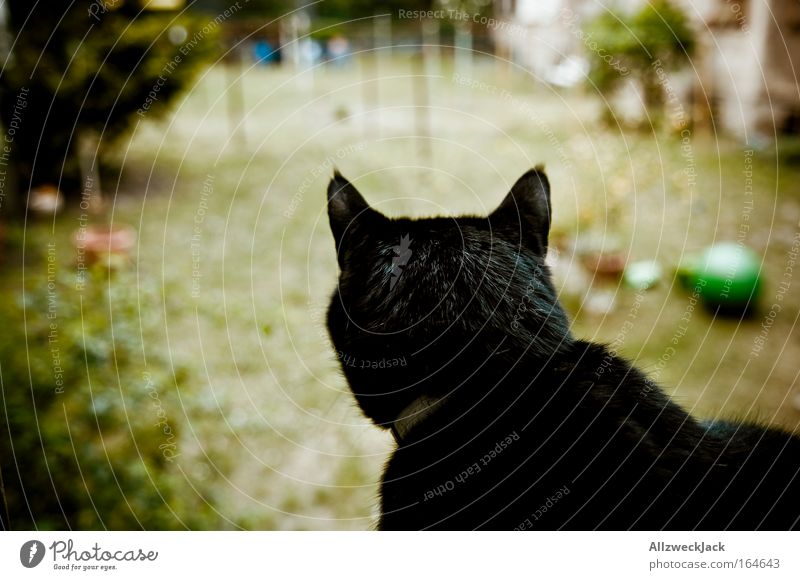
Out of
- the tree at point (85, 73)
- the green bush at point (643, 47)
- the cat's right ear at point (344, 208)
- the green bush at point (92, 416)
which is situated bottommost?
the green bush at point (92, 416)

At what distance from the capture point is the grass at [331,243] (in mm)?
2018

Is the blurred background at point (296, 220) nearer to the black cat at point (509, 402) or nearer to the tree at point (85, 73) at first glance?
the tree at point (85, 73)

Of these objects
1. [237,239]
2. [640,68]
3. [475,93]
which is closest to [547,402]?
[237,239]

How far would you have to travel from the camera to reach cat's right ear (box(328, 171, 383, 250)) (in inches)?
32.2

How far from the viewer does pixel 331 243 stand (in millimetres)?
3156

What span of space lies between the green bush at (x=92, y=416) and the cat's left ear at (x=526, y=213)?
3.95 feet

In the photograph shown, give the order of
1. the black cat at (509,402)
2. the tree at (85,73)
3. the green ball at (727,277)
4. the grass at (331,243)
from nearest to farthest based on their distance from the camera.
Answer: the black cat at (509,402) → the grass at (331,243) → the green ball at (727,277) → the tree at (85,73)

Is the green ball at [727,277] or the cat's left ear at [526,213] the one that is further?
the green ball at [727,277]

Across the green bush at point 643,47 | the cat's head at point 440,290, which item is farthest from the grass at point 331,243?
the green bush at point 643,47

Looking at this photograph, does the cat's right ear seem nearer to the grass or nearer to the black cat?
Answer: the black cat

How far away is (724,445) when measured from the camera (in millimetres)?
871

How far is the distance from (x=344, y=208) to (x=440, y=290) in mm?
174

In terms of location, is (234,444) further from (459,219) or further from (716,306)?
(716,306)

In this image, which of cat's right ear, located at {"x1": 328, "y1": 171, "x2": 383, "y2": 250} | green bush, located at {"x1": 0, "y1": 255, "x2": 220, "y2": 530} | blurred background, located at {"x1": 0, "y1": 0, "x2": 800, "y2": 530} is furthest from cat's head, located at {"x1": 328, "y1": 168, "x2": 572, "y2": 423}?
green bush, located at {"x1": 0, "y1": 255, "x2": 220, "y2": 530}
